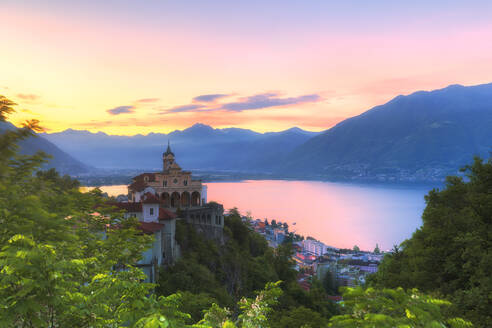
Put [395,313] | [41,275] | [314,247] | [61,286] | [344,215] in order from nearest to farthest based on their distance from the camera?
[41,275] < [61,286] < [395,313] < [314,247] < [344,215]

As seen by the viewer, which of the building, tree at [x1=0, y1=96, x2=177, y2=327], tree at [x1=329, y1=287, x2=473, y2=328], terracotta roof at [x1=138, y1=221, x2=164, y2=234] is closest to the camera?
tree at [x1=0, y1=96, x2=177, y2=327]

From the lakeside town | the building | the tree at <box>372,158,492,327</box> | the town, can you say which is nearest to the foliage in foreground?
the tree at <box>372,158,492,327</box>

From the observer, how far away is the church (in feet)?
81.3

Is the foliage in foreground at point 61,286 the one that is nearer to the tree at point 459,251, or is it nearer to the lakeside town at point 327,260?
the tree at point 459,251

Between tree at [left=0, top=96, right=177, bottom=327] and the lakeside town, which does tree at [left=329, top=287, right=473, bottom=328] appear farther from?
the lakeside town

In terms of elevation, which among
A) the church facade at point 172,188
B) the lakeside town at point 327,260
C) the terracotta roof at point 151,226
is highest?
the church facade at point 172,188

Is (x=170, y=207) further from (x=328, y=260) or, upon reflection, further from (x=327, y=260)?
(x=328, y=260)

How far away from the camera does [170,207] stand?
3522 centimetres

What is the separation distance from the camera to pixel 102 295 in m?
5.26

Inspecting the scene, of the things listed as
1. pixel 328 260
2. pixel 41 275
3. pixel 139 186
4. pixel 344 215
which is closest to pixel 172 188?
pixel 139 186

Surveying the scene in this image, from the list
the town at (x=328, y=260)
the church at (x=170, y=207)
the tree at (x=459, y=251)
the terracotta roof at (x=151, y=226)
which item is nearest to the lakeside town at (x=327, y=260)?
the town at (x=328, y=260)

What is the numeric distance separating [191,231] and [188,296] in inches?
522

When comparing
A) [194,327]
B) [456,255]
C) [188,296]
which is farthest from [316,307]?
[194,327]

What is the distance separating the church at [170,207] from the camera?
24.8 metres
